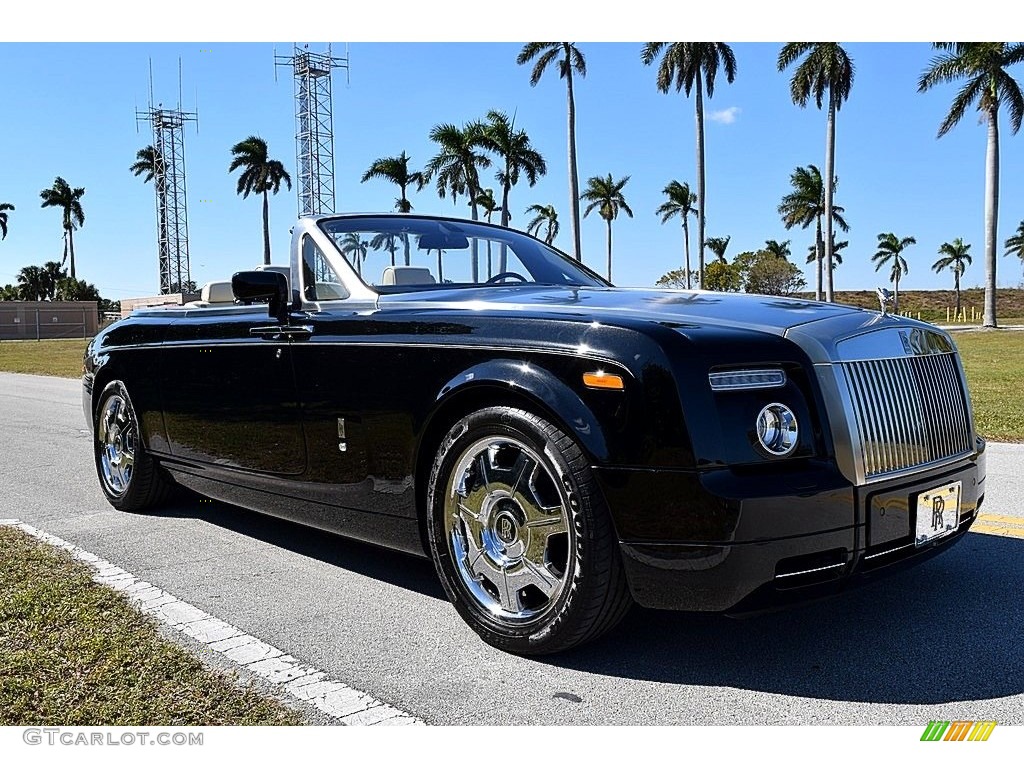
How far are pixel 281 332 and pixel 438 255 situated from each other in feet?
2.89

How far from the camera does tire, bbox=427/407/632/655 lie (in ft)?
9.98

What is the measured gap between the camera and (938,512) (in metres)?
3.32

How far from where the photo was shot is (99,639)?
3.38 meters

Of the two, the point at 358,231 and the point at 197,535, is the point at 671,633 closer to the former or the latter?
the point at 358,231

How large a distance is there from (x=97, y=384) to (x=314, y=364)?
267 centimetres

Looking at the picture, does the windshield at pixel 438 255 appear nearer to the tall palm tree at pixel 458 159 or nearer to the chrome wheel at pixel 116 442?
the chrome wheel at pixel 116 442

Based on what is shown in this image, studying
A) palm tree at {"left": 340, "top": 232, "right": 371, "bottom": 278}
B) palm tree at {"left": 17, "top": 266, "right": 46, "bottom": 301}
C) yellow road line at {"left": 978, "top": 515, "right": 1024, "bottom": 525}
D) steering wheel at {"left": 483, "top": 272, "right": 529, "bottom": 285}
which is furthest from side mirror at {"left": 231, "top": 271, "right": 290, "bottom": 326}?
palm tree at {"left": 17, "top": 266, "right": 46, "bottom": 301}

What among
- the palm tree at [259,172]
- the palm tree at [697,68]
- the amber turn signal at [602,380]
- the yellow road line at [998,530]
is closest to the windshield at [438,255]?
the amber turn signal at [602,380]

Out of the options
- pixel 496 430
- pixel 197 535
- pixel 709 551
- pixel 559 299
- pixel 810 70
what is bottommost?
pixel 197 535

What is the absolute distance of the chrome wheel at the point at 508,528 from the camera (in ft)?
10.5

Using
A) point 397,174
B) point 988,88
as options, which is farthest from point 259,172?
point 988,88

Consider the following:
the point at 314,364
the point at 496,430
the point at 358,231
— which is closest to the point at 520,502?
the point at 496,430

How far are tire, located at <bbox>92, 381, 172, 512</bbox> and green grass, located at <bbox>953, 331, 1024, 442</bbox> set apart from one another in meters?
6.85

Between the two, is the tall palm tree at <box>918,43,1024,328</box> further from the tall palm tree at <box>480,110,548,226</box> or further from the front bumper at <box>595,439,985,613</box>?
the front bumper at <box>595,439,985,613</box>
